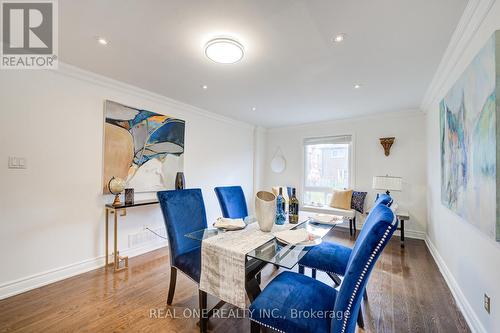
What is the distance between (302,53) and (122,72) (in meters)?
2.04

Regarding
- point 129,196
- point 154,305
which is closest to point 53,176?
point 129,196

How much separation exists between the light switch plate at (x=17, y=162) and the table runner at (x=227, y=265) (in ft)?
6.84

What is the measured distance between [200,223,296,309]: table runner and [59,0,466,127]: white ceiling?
162 centimetres

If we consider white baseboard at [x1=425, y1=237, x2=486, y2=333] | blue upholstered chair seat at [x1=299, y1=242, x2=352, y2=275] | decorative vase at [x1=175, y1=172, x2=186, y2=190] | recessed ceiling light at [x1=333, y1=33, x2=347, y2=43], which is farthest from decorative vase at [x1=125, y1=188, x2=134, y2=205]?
white baseboard at [x1=425, y1=237, x2=486, y2=333]

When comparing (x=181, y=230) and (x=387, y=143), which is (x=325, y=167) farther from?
(x=181, y=230)

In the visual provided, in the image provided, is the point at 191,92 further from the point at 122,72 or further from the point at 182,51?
the point at 182,51

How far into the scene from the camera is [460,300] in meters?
1.93

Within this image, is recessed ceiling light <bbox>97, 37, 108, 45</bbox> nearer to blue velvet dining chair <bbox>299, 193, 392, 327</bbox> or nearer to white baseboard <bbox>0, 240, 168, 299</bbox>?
white baseboard <bbox>0, 240, 168, 299</bbox>

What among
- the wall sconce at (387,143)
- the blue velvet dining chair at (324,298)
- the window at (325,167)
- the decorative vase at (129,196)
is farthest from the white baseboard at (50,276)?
the wall sconce at (387,143)

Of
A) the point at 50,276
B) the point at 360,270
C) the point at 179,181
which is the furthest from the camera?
the point at 179,181

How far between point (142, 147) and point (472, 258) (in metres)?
3.67

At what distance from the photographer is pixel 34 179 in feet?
7.22

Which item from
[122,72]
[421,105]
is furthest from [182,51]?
[421,105]

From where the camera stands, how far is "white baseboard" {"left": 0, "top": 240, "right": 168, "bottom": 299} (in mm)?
2035
